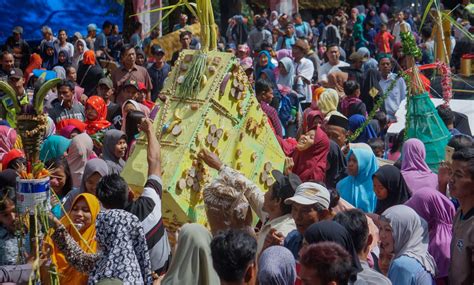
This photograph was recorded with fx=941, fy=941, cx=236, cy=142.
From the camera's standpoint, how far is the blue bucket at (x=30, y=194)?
4844 mm

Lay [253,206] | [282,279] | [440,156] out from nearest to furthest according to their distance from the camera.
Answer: [282,279] < [253,206] < [440,156]

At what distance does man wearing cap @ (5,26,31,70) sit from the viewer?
18656 millimetres

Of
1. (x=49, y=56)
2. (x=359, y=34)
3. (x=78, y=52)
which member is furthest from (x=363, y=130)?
(x=359, y=34)

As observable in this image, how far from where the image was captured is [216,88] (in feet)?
24.3

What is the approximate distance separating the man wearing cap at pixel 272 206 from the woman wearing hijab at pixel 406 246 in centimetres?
60

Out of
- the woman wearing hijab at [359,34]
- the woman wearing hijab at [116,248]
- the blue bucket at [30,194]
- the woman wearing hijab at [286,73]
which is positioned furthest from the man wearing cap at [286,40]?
the blue bucket at [30,194]

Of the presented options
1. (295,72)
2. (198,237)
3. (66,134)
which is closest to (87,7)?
(295,72)

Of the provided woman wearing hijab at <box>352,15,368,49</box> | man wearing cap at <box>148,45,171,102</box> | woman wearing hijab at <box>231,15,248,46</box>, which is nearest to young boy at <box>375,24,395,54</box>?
woman wearing hijab at <box>352,15,368,49</box>

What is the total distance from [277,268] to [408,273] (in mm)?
945

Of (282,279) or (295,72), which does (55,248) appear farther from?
(295,72)

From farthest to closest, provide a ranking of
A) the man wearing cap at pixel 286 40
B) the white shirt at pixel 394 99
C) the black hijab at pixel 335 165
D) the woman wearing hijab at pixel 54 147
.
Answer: the man wearing cap at pixel 286 40 → the white shirt at pixel 394 99 → the black hijab at pixel 335 165 → the woman wearing hijab at pixel 54 147

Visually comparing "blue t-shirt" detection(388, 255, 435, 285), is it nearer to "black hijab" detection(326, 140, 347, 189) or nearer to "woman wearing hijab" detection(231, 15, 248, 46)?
"black hijab" detection(326, 140, 347, 189)

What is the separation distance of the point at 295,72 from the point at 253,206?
7.81 meters

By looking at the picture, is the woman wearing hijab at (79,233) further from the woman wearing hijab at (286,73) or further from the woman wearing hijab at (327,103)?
the woman wearing hijab at (286,73)
